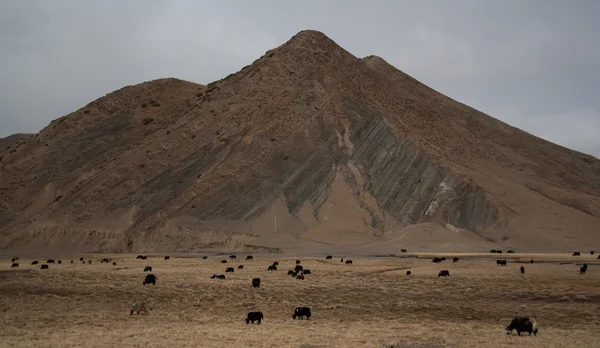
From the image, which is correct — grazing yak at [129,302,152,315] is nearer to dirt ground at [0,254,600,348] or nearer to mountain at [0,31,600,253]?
dirt ground at [0,254,600,348]

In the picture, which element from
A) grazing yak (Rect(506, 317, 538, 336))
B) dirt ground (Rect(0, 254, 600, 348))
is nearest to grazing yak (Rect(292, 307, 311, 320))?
dirt ground (Rect(0, 254, 600, 348))

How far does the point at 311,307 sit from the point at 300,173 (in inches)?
2321

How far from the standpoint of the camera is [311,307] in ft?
90.1

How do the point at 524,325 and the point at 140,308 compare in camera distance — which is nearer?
the point at 524,325

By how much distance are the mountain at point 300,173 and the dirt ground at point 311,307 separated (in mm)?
38109

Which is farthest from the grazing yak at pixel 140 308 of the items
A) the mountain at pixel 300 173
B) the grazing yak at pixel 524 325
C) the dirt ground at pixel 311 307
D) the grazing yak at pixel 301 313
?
the mountain at pixel 300 173

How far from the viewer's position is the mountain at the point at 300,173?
78500 mm

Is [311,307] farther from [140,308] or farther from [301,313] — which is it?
[140,308]

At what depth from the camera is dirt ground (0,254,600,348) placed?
18.8 metres

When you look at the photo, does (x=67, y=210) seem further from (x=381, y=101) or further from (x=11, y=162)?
(x=381, y=101)

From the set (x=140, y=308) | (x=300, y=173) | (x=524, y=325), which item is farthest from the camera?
(x=300, y=173)

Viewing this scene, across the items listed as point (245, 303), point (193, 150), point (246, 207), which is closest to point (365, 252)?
point (246, 207)

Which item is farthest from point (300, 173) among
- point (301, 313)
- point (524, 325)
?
point (524, 325)

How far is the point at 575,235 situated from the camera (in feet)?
250
